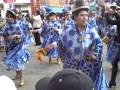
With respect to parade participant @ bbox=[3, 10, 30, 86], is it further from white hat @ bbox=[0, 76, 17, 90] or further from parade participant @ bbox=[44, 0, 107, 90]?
white hat @ bbox=[0, 76, 17, 90]

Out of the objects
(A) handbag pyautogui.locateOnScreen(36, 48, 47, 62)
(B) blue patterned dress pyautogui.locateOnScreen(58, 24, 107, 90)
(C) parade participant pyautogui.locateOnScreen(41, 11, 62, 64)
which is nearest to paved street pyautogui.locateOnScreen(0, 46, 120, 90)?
(C) parade participant pyautogui.locateOnScreen(41, 11, 62, 64)

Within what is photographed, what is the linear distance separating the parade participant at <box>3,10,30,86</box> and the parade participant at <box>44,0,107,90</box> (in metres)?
4.03

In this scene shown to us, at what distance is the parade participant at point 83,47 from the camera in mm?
5211

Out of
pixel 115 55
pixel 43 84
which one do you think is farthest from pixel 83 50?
pixel 115 55

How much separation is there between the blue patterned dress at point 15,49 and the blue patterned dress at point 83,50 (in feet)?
13.2

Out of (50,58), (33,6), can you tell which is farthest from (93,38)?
(33,6)

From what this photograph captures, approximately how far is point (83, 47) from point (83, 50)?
34mm

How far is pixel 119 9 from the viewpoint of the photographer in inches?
359

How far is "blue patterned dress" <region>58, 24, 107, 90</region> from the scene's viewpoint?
521 cm

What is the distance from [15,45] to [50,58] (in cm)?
388

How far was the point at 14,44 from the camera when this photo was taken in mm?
9367

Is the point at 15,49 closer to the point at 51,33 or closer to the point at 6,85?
the point at 51,33

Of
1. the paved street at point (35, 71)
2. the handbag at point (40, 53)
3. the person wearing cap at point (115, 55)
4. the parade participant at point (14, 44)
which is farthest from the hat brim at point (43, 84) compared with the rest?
the parade participant at point (14, 44)

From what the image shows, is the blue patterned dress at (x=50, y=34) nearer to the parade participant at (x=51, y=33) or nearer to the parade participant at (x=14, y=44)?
the parade participant at (x=51, y=33)
